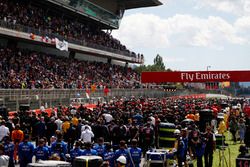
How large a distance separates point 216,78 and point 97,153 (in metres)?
27.5

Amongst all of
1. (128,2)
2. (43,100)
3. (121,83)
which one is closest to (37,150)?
(43,100)

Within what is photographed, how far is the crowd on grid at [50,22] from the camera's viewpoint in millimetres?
39781

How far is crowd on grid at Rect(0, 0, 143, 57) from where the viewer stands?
1566 inches

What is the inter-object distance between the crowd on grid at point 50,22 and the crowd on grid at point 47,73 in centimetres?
282

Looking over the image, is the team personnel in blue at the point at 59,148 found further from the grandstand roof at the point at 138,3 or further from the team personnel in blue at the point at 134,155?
the grandstand roof at the point at 138,3

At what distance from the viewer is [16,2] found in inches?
1741

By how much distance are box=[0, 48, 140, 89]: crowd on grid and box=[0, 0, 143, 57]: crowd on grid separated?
282 cm

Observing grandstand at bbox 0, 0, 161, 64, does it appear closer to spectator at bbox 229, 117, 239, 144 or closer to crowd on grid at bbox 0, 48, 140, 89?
crowd on grid at bbox 0, 48, 140, 89

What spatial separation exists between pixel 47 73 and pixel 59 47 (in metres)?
4.92

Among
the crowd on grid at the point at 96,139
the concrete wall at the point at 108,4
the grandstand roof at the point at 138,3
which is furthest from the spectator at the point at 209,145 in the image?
the grandstand roof at the point at 138,3

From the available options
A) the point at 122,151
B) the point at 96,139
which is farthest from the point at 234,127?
the point at 122,151

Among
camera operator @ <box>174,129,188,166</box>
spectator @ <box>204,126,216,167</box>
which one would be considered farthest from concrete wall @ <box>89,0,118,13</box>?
camera operator @ <box>174,129,188,166</box>

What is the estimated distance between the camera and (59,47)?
140 ft

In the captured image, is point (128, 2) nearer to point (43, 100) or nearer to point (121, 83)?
point (121, 83)
